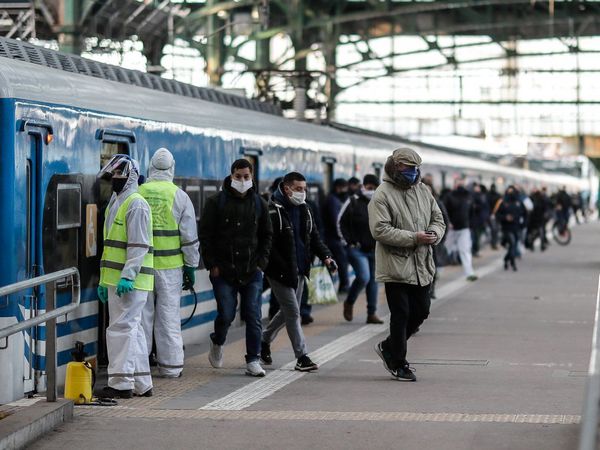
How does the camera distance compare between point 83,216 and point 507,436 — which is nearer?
point 507,436

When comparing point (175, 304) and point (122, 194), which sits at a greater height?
point (122, 194)

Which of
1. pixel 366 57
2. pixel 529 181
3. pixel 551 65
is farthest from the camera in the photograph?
pixel 551 65

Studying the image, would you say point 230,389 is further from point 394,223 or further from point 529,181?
point 529,181

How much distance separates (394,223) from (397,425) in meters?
2.43

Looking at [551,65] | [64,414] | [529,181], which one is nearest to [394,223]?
[64,414]

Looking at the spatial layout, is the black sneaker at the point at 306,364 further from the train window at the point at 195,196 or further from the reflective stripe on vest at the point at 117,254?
the train window at the point at 195,196

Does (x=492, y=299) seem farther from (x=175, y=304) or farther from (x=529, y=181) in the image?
(x=529, y=181)

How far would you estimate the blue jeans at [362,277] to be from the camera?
1644 centimetres

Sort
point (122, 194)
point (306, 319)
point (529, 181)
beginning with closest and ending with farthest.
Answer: point (122, 194) → point (306, 319) → point (529, 181)

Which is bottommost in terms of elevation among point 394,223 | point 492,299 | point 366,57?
point 492,299

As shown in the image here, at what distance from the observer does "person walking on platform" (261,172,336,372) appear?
12.1 metres

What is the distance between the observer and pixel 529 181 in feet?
199

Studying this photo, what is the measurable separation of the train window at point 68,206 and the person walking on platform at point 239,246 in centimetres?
133

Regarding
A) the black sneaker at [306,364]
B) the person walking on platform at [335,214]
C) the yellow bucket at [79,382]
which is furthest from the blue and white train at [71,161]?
the person walking on platform at [335,214]
